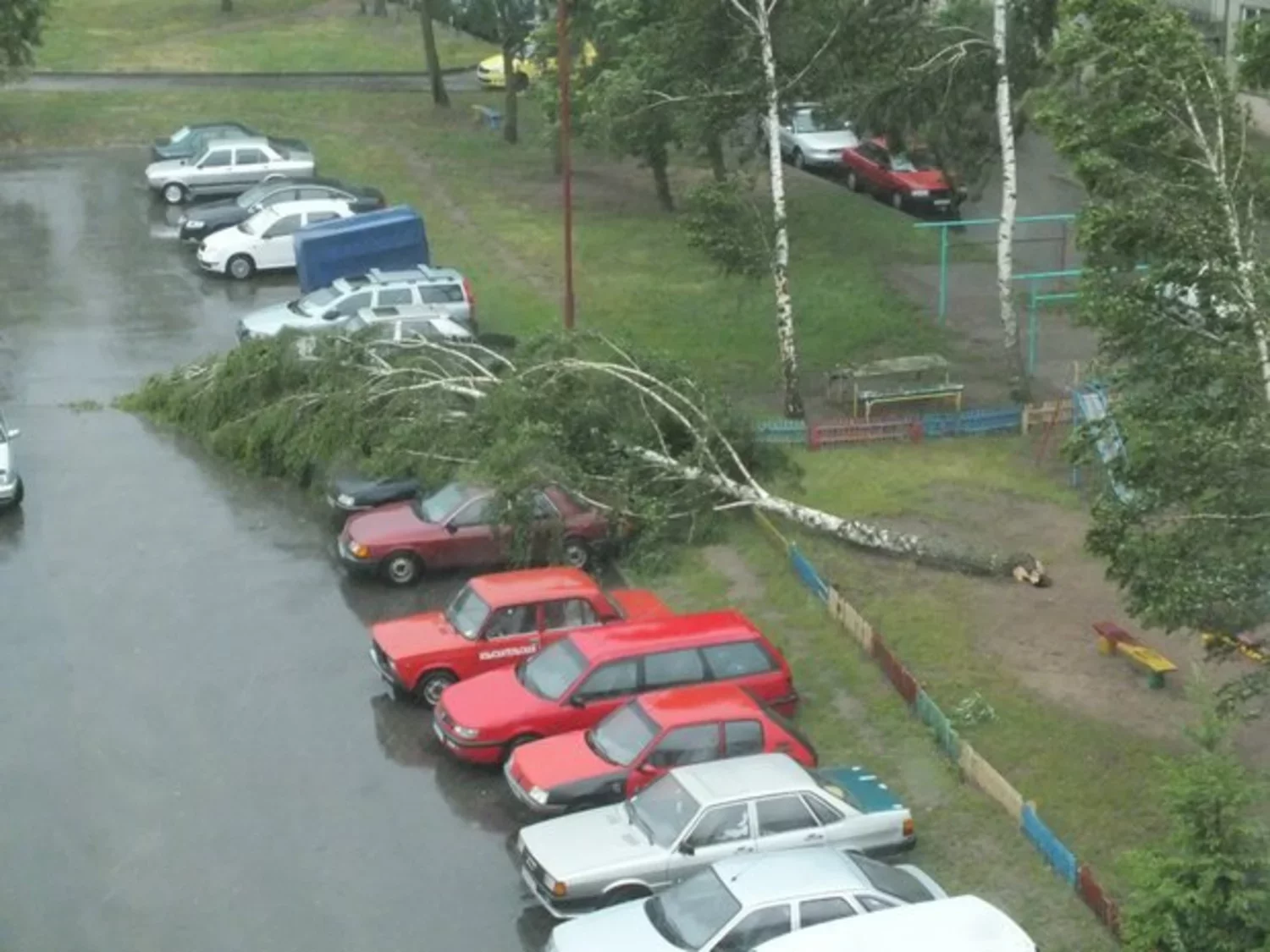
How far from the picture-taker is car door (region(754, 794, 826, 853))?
1574 centimetres

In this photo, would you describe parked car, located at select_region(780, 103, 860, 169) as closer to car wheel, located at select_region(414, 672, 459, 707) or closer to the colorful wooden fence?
the colorful wooden fence

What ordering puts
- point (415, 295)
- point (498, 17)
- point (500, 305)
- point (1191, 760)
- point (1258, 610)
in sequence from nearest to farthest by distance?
point (1191, 760)
point (1258, 610)
point (415, 295)
point (500, 305)
point (498, 17)

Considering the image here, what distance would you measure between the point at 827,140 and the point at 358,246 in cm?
1527

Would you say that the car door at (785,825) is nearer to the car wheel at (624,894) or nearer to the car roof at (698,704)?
the car wheel at (624,894)

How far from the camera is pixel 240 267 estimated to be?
119ft

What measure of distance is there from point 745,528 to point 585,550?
2015mm

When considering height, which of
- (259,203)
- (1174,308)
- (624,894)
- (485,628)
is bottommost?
(624,894)

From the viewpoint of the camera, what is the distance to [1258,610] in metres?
14.9

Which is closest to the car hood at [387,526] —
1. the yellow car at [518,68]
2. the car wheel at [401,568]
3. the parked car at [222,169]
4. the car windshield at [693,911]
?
the car wheel at [401,568]

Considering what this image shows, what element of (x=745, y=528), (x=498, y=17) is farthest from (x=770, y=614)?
(x=498, y=17)

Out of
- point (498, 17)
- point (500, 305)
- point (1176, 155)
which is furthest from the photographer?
point (498, 17)

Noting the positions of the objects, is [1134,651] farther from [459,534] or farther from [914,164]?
[914,164]

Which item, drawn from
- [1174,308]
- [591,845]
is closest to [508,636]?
[591,845]

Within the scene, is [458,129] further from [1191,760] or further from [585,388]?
[1191,760]
